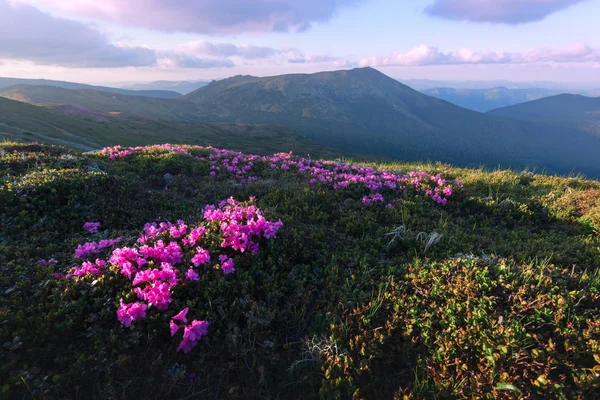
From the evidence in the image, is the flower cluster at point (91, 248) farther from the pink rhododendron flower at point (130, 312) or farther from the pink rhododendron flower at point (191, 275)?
the pink rhododendron flower at point (191, 275)

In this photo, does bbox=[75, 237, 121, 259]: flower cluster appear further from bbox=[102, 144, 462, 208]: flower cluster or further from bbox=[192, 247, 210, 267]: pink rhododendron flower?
bbox=[102, 144, 462, 208]: flower cluster

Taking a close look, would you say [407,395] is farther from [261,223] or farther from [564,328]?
[261,223]

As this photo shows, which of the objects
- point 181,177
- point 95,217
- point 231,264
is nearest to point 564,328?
point 231,264

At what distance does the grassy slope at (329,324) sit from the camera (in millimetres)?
3391

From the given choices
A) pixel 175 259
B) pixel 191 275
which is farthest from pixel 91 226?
pixel 191 275

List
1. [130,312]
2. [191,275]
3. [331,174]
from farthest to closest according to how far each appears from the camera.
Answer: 1. [331,174]
2. [191,275]
3. [130,312]

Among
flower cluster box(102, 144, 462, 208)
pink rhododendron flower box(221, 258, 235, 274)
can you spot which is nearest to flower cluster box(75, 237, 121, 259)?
pink rhododendron flower box(221, 258, 235, 274)

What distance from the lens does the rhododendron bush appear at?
387 centimetres

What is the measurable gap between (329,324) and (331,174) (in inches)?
307

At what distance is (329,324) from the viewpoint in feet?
13.8

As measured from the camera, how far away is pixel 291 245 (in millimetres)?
5621

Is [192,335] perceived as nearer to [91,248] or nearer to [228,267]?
[228,267]

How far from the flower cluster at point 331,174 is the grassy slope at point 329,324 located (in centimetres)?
301

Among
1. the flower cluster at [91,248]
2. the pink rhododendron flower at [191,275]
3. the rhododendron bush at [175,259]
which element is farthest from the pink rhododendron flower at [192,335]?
the flower cluster at [91,248]
